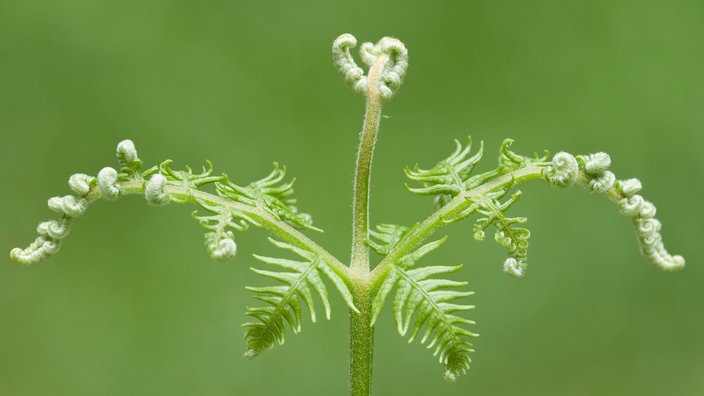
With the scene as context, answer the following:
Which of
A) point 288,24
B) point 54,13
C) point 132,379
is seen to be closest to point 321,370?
point 132,379

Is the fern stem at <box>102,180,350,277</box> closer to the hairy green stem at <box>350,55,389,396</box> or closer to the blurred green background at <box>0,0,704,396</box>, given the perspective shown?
the hairy green stem at <box>350,55,389,396</box>

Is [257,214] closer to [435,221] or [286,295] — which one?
[286,295]

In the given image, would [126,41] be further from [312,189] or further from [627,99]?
[627,99]

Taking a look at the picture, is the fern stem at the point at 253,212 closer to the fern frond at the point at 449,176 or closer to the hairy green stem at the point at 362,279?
the hairy green stem at the point at 362,279

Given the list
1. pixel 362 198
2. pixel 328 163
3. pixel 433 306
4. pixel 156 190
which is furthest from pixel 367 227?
pixel 328 163

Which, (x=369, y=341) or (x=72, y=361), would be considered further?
(x=72, y=361)

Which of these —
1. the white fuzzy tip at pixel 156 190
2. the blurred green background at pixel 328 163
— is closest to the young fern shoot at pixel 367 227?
the white fuzzy tip at pixel 156 190

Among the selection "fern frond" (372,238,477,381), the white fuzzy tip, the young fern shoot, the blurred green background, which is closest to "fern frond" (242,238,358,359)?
the young fern shoot
